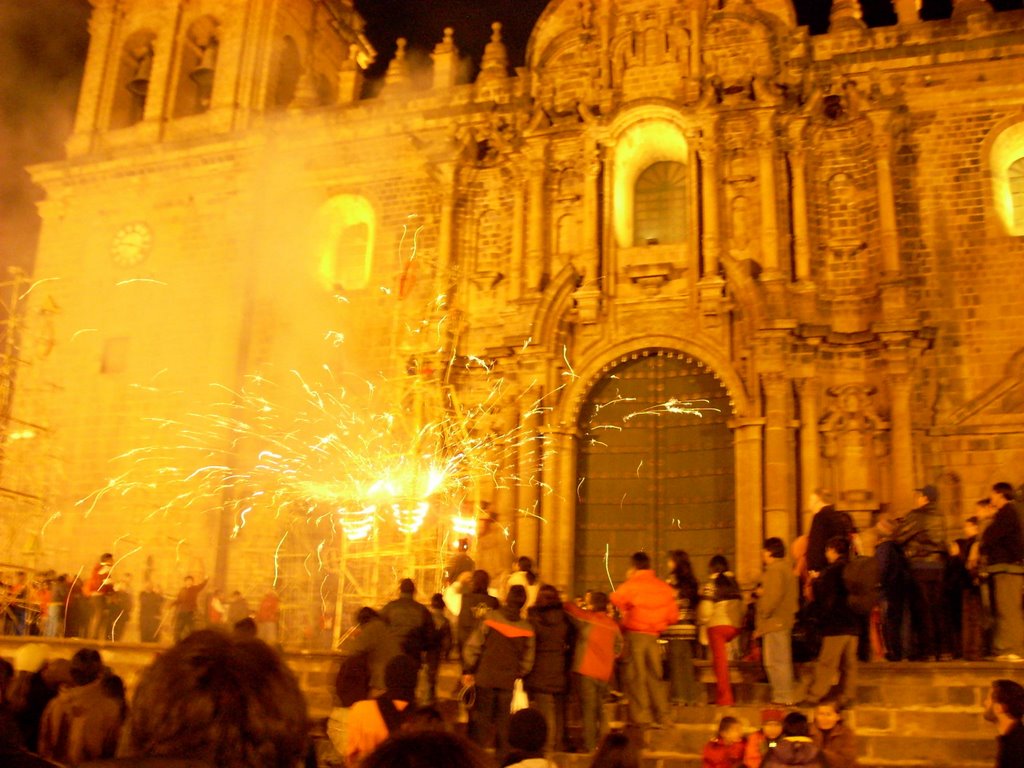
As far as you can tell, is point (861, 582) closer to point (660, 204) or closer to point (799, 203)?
point (799, 203)

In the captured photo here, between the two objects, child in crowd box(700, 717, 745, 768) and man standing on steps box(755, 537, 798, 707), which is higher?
man standing on steps box(755, 537, 798, 707)

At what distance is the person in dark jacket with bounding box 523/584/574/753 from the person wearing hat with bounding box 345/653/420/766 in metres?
2.81

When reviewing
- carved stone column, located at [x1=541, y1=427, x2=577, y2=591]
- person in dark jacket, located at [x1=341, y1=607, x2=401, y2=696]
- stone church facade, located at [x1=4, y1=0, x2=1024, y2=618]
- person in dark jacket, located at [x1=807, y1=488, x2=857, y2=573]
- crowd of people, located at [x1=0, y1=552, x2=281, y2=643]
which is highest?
stone church facade, located at [x1=4, y1=0, x2=1024, y2=618]

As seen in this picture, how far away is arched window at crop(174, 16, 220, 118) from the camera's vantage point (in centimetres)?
2248

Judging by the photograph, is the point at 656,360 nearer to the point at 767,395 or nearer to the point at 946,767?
the point at 767,395

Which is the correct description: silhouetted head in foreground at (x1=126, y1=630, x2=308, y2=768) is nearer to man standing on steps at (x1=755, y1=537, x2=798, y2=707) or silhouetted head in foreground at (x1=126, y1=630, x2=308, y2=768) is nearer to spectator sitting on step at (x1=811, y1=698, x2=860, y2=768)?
spectator sitting on step at (x1=811, y1=698, x2=860, y2=768)

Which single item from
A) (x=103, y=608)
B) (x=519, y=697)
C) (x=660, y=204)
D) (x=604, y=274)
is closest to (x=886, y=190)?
(x=660, y=204)

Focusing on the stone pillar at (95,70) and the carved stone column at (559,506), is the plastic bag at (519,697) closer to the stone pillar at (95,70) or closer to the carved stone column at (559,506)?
the carved stone column at (559,506)

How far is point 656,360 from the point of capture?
17.2m

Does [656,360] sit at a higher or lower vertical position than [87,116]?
lower

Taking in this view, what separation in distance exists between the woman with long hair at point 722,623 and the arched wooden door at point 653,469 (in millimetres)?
5926

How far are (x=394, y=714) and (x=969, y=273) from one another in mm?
12828

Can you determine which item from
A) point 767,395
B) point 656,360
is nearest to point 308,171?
point 656,360

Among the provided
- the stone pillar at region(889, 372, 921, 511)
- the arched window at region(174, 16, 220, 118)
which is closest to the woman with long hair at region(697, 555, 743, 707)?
the stone pillar at region(889, 372, 921, 511)
